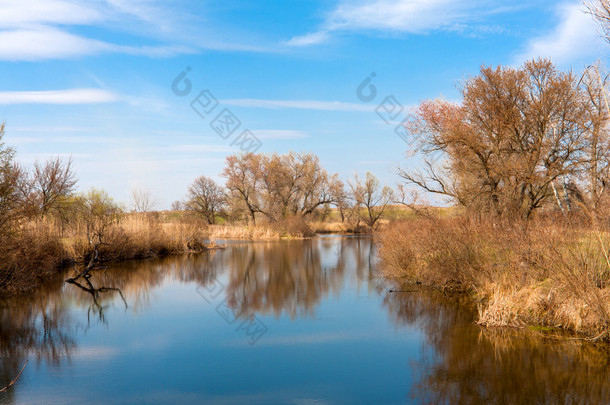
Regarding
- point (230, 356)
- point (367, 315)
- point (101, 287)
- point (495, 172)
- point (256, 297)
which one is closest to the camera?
point (230, 356)

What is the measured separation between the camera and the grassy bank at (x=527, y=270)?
26.8ft

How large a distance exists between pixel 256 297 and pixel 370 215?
135 ft

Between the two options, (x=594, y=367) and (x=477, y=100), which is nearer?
(x=594, y=367)

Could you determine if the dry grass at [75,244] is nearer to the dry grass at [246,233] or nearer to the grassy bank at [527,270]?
the dry grass at [246,233]

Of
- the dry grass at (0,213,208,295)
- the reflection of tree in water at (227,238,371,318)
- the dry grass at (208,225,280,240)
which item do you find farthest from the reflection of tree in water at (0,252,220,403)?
the dry grass at (208,225,280,240)

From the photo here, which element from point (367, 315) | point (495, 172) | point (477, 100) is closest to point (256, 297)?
point (367, 315)

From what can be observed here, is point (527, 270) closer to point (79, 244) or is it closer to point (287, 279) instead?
point (287, 279)

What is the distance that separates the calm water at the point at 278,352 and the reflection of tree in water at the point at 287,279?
16 centimetres

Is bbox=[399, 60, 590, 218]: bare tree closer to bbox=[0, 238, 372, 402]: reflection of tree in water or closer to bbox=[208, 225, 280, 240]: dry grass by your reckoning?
bbox=[0, 238, 372, 402]: reflection of tree in water

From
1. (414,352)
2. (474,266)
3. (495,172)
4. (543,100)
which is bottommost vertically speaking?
(414,352)

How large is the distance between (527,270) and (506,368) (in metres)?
3.47

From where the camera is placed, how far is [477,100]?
18.0 metres

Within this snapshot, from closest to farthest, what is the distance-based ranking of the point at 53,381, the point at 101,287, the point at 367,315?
the point at 53,381, the point at 367,315, the point at 101,287

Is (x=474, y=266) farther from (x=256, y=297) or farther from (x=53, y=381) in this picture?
(x=53, y=381)
